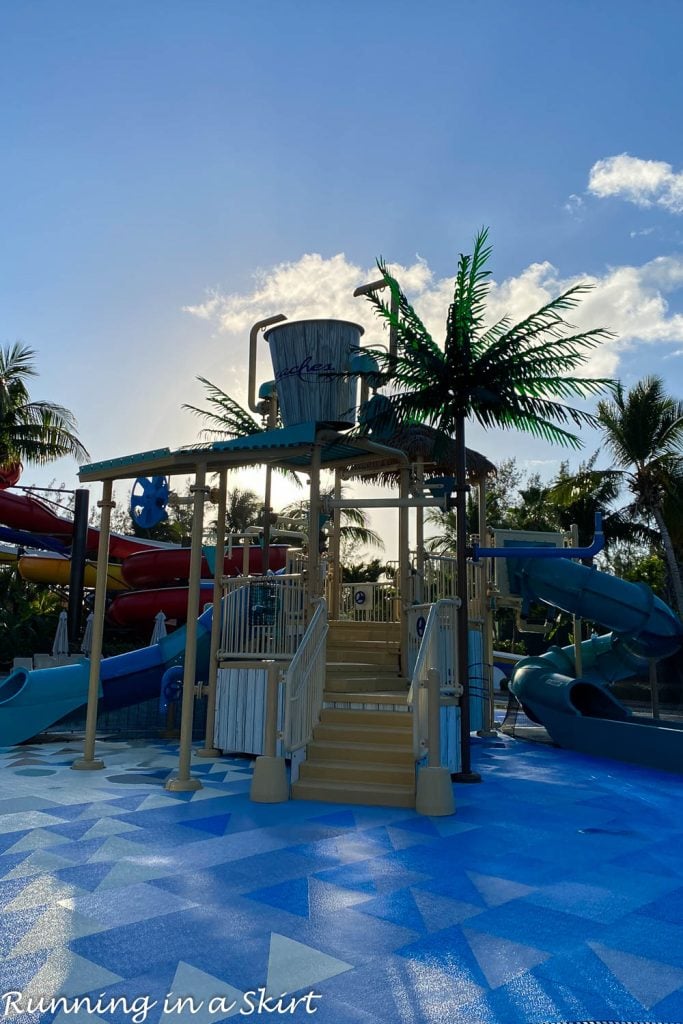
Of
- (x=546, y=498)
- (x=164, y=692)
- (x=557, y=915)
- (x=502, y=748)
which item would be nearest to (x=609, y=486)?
(x=546, y=498)

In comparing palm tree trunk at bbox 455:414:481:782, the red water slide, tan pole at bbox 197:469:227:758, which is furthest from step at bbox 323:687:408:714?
the red water slide

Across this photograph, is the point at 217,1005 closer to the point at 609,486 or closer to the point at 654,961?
the point at 654,961

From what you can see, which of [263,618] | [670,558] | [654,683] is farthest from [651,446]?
[263,618]

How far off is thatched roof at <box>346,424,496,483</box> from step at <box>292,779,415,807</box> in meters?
4.99

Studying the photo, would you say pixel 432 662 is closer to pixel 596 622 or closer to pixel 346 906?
pixel 346 906

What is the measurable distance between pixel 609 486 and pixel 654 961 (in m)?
23.2

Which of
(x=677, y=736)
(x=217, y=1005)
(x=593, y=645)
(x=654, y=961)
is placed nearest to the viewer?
(x=217, y=1005)

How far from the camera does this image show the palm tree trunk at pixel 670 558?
74.0 feet

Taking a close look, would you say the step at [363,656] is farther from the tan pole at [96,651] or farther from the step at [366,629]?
the tan pole at [96,651]

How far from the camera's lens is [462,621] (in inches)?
381

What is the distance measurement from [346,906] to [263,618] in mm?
6284

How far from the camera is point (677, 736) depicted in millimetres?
10797

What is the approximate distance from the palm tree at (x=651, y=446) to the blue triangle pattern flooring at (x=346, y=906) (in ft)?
58.1

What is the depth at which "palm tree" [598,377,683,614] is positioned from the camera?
24.3m
